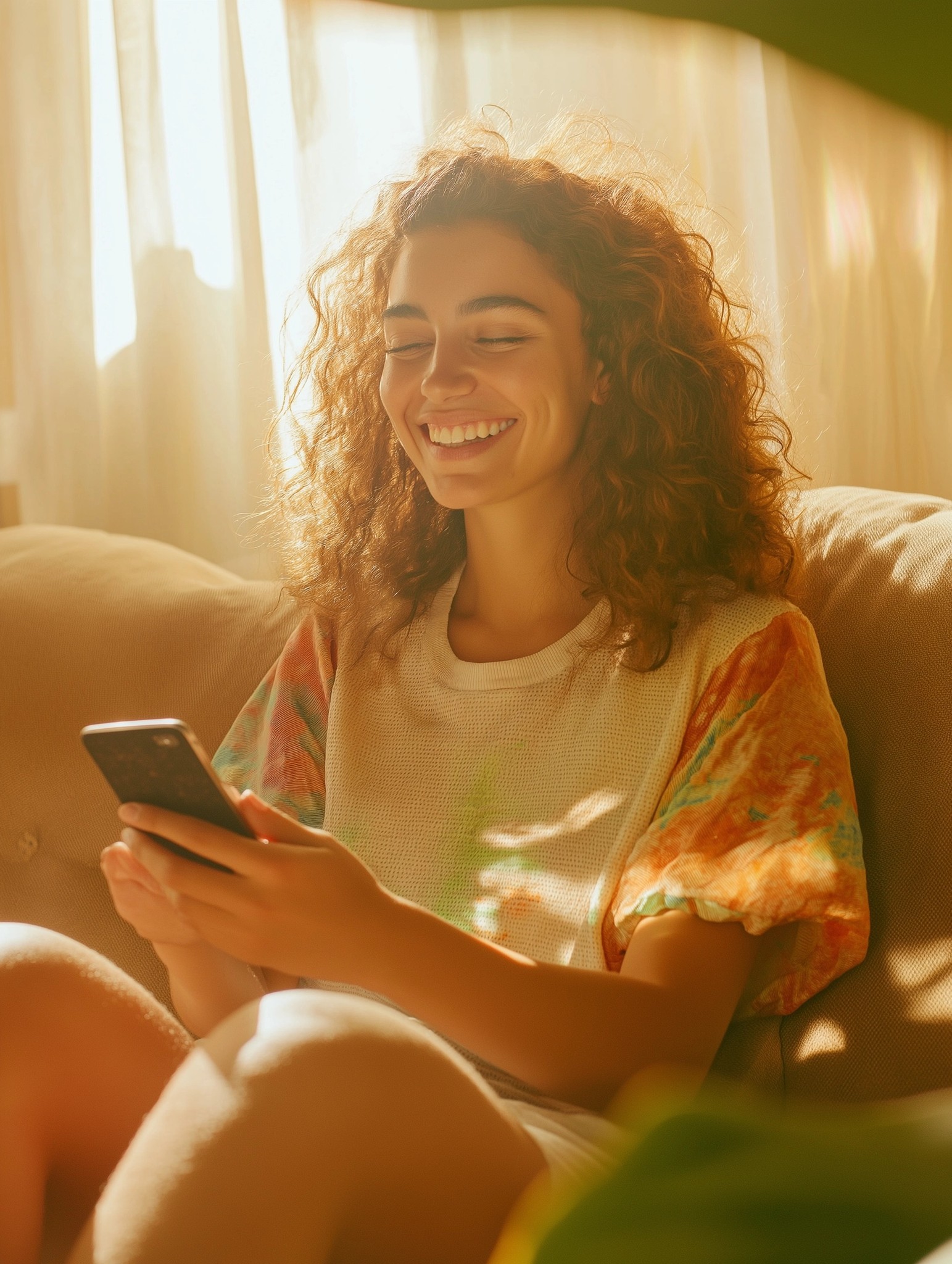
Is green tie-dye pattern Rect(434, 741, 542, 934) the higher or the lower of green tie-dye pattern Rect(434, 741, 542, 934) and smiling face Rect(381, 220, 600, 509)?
the lower

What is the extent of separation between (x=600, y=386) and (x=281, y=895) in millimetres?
605

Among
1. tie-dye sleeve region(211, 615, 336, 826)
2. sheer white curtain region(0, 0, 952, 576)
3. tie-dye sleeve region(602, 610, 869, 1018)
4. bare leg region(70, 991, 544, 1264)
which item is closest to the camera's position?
bare leg region(70, 991, 544, 1264)

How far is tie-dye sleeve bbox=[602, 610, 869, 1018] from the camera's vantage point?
881 millimetres

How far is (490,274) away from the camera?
1089 millimetres

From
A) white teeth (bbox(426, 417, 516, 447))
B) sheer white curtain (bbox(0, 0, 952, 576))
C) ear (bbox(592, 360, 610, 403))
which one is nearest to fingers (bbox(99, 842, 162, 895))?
white teeth (bbox(426, 417, 516, 447))

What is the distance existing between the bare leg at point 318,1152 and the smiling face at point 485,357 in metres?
0.56

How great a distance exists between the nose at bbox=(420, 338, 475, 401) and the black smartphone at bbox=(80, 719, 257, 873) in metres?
0.43

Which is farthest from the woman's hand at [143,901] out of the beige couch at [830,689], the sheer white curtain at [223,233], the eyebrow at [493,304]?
the sheer white curtain at [223,233]

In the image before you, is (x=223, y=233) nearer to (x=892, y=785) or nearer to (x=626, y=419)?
(x=626, y=419)

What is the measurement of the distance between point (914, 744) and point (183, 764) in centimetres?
60

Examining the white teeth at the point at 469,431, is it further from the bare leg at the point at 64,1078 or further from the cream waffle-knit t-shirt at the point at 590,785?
the bare leg at the point at 64,1078

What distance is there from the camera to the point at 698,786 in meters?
0.95

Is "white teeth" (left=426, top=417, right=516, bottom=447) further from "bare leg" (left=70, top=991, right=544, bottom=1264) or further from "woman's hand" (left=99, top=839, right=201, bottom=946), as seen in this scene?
"bare leg" (left=70, top=991, right=544, bottom=1264)

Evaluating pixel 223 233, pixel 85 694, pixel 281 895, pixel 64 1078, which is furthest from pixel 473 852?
pixel 223 233
